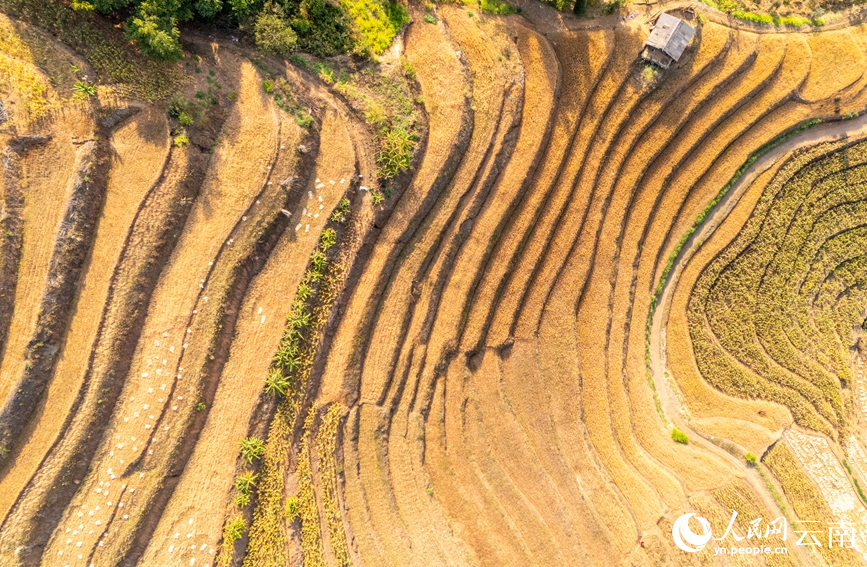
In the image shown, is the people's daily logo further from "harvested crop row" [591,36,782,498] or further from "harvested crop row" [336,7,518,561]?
"harvested crop row" [336,7,518,561]

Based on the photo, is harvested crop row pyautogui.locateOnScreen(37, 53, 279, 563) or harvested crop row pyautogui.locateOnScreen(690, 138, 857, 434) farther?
harvested crop row pyautogui.locateOnScreen(690, 138, 857, 434)

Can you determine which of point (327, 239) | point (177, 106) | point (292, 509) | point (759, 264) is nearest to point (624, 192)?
point (759, 264)

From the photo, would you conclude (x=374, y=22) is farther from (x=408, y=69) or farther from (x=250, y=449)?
(x=250, y=449)

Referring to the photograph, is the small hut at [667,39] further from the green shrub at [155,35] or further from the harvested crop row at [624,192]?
the green shrub at [155,35]

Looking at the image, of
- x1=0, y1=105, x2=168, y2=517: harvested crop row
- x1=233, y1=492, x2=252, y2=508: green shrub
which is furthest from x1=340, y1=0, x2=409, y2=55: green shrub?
x1=233, y1=492, x2=252, y2=508: green shrub

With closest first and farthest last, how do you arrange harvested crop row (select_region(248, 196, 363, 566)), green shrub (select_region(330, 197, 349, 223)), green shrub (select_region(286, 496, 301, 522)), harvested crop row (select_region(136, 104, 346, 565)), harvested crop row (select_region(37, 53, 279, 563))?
harvested crop row (select_region(37, 53, 279, 563)) → harvested crop row (select_region(136, 104, 346, 565)) → harvested crop row (select_region(248, 196, 363, 566)) → green shrub (select_region(286, 496, 301, 522)) → green shrub (select_region(330, 197, 349, 223))

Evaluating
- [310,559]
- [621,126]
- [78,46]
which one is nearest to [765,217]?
[621,126]

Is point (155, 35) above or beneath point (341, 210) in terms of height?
above
